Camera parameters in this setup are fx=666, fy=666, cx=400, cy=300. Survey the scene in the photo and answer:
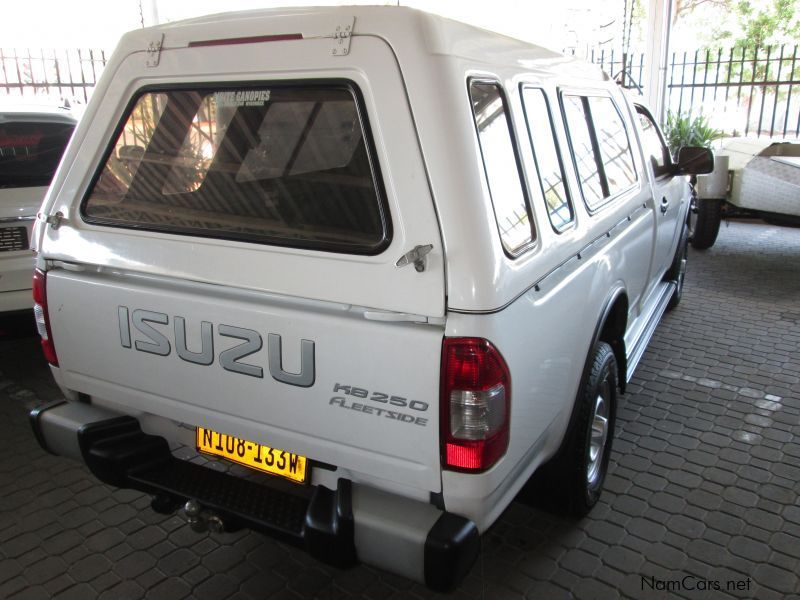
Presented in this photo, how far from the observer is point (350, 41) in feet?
6.33

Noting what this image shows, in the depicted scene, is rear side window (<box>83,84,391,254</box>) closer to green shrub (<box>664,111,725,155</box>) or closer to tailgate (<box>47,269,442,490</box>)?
tailgate (<box>47,269,442,490</box>)

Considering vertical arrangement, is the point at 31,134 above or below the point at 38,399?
above

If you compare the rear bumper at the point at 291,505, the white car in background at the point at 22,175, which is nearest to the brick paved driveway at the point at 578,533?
the white car in background at the point at 22,175

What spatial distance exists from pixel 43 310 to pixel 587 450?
7.25 ft

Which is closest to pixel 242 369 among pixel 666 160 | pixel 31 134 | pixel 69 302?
pixel 69 302

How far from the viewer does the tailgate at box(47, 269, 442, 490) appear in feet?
6.19

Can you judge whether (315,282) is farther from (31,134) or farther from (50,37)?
(50,37)

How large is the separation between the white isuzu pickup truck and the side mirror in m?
2.00

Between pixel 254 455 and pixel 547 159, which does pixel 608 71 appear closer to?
pixel 547 159

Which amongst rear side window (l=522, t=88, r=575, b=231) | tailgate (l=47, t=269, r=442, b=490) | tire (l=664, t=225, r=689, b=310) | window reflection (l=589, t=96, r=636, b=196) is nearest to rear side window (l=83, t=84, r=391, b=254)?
tailgate (l=47, t=269, r=442, b=490)

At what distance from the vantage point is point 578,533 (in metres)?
2.89

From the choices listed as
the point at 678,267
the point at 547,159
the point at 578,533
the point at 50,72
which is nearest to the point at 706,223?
the point at 678,267

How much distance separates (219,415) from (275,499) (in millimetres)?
340

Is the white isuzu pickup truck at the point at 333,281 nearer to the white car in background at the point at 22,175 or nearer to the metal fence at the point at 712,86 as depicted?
the white car in background at the point at 22,175
